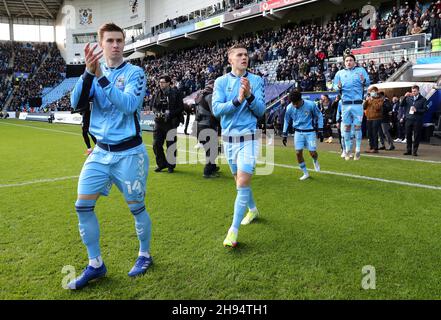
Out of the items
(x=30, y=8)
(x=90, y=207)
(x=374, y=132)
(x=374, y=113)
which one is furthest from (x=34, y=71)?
(x=90, y=207)

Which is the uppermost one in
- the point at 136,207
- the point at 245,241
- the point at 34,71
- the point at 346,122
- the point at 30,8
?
the point at 30,8

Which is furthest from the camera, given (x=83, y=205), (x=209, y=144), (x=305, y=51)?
(x=305, y=51)

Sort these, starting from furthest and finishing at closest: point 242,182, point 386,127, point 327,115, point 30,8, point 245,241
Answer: point 30,8, point 327,115, point 386,127, point 245,241, point 242,182

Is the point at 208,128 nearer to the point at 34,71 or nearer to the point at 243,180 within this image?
the point at 243,180

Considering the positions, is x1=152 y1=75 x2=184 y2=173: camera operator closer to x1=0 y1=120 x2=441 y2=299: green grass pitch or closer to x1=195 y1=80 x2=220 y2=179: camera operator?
x1=195 y1=80 x2=220 y2=179: camera operator

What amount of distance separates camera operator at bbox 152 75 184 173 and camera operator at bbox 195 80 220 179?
2.09ft

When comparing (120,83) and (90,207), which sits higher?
(120,83)

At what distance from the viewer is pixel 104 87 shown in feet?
10.0

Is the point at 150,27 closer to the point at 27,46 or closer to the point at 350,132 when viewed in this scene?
the point at 27,46

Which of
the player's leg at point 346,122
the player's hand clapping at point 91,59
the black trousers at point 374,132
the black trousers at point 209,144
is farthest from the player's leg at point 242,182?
the black trousers at point 374,132

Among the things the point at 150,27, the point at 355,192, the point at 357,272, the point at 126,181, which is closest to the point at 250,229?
the point at 357,272

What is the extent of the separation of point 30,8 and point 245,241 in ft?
251

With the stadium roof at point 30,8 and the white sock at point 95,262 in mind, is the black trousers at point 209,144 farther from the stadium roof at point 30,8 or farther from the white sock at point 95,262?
the stadium roof at point 30,8

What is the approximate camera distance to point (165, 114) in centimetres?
912
